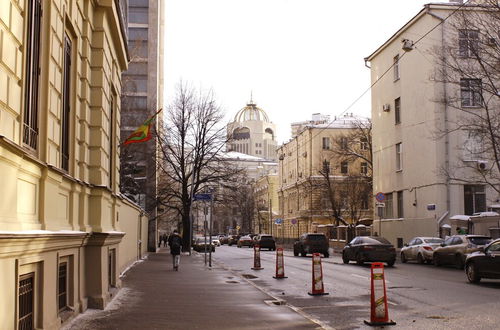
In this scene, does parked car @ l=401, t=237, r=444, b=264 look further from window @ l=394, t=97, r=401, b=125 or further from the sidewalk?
window @ l=394, t=97, r=401, b=125

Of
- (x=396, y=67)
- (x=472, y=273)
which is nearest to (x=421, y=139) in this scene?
(x=396, y=67)

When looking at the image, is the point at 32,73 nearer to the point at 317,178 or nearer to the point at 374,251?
the point at 374,251

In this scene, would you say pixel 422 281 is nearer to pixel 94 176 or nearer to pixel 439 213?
pixel 94 176

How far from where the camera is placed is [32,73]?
7570mm

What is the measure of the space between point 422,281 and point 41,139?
1400 cm

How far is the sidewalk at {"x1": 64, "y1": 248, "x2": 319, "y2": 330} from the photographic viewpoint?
1030cm

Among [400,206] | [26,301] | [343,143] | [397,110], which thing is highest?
[397,110]

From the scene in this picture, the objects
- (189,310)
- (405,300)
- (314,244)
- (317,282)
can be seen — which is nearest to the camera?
(189,310)

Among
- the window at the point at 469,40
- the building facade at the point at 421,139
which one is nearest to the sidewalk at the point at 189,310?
the window at the point at 469,40

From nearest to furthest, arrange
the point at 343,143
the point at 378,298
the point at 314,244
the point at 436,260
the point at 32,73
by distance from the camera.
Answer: the point at 32,73 < the point at 378,298 < the point at 436,260 < the point at 314,244 < the point at 343,143

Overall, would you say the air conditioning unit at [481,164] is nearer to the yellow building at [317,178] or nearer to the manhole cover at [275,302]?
the yellow building at [317,178]

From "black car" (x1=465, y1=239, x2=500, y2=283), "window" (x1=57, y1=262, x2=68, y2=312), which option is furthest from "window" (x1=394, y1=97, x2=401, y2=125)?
"window" (x1=57, y1=262, x2=68, y2=312)

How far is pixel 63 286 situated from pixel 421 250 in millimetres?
22160

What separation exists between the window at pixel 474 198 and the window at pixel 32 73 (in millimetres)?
32891
